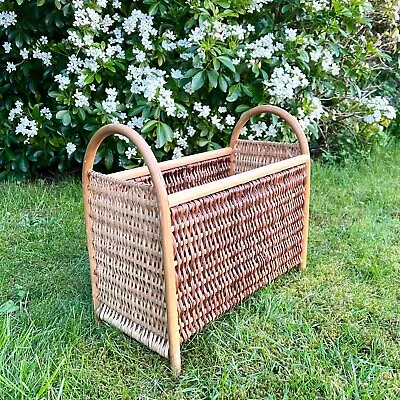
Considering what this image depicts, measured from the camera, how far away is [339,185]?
3.10 meters

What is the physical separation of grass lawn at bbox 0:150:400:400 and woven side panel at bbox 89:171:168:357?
0.29 feet

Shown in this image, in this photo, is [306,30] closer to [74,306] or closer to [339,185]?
[339,185]

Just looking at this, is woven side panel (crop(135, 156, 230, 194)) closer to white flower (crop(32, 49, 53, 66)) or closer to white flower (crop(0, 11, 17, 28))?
white flower (crop(32, 49, 53, 66))

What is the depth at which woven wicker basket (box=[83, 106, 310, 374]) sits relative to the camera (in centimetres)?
128

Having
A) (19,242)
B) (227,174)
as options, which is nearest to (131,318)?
(227,174)

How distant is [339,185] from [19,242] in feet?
6.69

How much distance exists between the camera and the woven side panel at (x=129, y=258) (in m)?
1.29

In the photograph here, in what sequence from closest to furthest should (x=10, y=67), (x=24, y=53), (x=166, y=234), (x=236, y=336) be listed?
1. (x=166, y=234)
2. (x=236, y=336)
3. (x=24, y=53)
4. (x=10, y=67)

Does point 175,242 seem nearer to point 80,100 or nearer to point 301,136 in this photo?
point 301,136

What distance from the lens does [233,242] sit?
1.53 metres

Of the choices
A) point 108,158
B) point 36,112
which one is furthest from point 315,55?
point 36,112

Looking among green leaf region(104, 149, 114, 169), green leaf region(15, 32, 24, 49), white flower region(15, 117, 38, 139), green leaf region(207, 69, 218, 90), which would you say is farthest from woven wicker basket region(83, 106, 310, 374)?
green leaf region(15, 32, 24, 49)

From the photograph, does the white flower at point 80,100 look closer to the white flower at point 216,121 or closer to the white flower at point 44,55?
the white flower at point 44,55

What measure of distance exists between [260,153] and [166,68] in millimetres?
996
